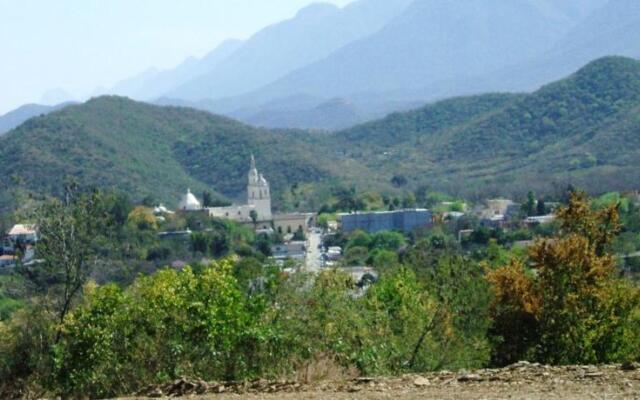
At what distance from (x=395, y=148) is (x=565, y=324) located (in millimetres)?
99738

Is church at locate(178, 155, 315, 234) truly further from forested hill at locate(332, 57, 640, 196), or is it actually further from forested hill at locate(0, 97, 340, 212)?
forested hill at locate(332, 57, 640, 196)

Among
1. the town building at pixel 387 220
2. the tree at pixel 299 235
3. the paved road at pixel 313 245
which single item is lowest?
the paved road at pixel 313 245

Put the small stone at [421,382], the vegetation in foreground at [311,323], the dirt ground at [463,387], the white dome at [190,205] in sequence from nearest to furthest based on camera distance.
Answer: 1. the dirt ground at [463,387]
2. the small stone at [421,382]
3. the vegetation in foreground at [311,323]
4. the white dome at [190,205]

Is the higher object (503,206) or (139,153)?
(139,153)

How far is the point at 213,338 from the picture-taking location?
10531 mm

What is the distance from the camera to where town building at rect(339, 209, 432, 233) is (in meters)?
60.1

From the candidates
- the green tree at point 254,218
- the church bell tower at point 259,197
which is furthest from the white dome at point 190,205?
the church bell tower at point 259,197

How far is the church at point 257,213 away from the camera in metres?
64.4

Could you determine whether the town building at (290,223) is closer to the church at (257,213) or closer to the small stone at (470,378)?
the church at (257,213)

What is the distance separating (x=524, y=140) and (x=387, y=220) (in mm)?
39928

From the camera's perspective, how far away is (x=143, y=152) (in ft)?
286

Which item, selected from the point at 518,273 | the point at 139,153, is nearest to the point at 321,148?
the point at 139,153

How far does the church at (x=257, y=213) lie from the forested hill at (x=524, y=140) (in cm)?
1593

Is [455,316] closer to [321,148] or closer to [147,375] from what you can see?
[147,375]
